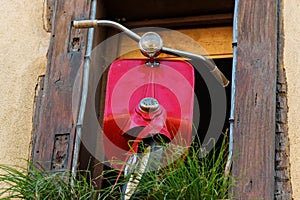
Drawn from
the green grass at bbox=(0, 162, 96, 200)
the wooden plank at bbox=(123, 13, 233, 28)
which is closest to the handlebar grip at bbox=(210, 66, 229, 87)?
the wooden plank at bbox=(123, 13, 233, 28)

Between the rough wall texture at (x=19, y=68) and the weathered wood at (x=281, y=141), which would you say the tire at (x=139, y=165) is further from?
the rough wall texture at (x=19, y=68)

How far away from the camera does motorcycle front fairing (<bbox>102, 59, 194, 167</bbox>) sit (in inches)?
140

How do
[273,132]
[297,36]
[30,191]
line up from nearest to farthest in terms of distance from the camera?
1. [30,191]
2. [273,132]
3. [297,36]

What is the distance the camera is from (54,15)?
3.97m

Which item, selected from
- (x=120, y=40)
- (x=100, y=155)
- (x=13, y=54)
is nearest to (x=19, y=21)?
(x=13, y=54)

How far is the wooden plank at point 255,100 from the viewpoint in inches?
133

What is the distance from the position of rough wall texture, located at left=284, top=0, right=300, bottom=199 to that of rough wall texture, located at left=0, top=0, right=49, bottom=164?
Result: 104 cm

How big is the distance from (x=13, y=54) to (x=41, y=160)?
61cm

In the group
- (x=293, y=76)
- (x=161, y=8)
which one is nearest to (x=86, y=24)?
(x=161, y=8)

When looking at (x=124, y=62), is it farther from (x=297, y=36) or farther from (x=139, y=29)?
(x=297, y=36)

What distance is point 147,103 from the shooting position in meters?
3.56

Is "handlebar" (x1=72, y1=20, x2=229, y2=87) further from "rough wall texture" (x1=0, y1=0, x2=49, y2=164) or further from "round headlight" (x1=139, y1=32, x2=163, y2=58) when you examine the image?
"rough wall texture" (x1=0, y1=0, x2=49, y2=164)

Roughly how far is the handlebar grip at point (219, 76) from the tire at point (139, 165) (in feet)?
1.37

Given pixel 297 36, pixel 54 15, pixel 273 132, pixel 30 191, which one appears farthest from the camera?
pixel 54 15
